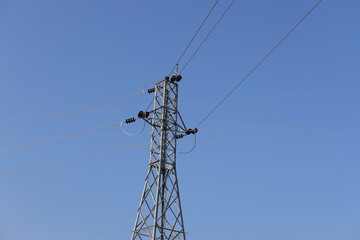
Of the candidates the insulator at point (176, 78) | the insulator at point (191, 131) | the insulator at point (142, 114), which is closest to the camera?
the insulator at point (142, 114)

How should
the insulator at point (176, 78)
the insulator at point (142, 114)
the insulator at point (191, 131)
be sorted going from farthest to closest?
the insulator at point (176, 78)
the insulator at point (191, 131)
the insulator at point (142, 114)

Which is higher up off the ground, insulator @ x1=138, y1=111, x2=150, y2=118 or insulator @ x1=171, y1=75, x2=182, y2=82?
insulator @ x1=171, y1=75, x2=182, y2=82

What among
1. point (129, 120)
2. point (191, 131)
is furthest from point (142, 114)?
point (191, 131)

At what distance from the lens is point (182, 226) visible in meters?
20.1

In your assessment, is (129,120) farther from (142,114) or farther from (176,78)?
(176,78)

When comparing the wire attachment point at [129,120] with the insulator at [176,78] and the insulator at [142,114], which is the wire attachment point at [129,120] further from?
the insulator at [176,78]

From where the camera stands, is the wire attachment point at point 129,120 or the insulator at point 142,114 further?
the wire attachment point at point 129,120

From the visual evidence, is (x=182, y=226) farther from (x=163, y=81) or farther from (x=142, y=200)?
(x=163, y=81)

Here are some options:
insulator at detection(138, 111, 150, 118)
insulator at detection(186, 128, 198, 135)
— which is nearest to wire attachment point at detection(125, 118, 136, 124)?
insulator at detection(138, 111, 150, 118)

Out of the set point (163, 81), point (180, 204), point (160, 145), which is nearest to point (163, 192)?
point (180, 204)

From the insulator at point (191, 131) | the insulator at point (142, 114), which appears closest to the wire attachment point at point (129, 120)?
the insulator at point (142, 114)

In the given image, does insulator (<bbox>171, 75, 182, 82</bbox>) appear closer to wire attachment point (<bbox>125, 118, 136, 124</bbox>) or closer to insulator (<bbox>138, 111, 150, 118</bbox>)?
insulator (<bbox>138, 111, 150, 118</bbox>)

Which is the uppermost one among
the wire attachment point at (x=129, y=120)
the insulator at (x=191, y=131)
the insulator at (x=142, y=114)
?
the wire attachment point at (x=129, y=120)

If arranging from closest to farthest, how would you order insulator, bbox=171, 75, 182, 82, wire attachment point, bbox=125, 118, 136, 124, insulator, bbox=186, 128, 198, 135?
insulator, bbox=186, 128, 198, 135
wire attachment point, bbox=125, 118, 136, 124
insulator, bbox=171, 75, 182, 82
